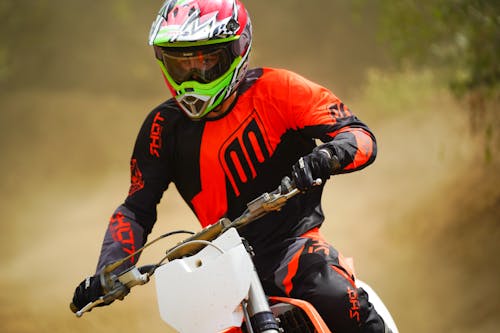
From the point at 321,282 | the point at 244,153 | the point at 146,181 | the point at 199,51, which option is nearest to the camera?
the point at 321,282

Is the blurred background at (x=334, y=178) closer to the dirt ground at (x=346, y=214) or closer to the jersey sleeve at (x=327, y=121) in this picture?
the dirt ground at (x=346, y=214)

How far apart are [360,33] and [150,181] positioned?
14733mm

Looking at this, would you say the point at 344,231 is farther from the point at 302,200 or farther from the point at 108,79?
the point at 108,79

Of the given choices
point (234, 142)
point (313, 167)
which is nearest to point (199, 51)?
point (234, 142)

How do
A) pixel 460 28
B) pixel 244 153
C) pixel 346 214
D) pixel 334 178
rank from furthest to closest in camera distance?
pixel 334 178 < pixel 346 214 < pixel 460 28 < pixel 244 153

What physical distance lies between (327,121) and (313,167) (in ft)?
2.26

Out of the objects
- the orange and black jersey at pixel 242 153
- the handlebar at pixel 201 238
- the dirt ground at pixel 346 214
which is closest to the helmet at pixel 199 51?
the orange and black jersey at pixel 242 153

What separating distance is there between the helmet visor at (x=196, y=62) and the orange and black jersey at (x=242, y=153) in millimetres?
272

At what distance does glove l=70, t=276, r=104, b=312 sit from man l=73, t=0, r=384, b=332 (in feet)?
0.97

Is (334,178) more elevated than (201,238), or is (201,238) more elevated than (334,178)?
(334,178)

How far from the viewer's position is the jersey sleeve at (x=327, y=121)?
3.54 metres

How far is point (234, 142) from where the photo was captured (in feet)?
12.8

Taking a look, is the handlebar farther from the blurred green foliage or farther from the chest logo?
the blurred green foliage

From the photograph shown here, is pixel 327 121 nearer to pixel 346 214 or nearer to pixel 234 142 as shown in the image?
pixel 234 142
